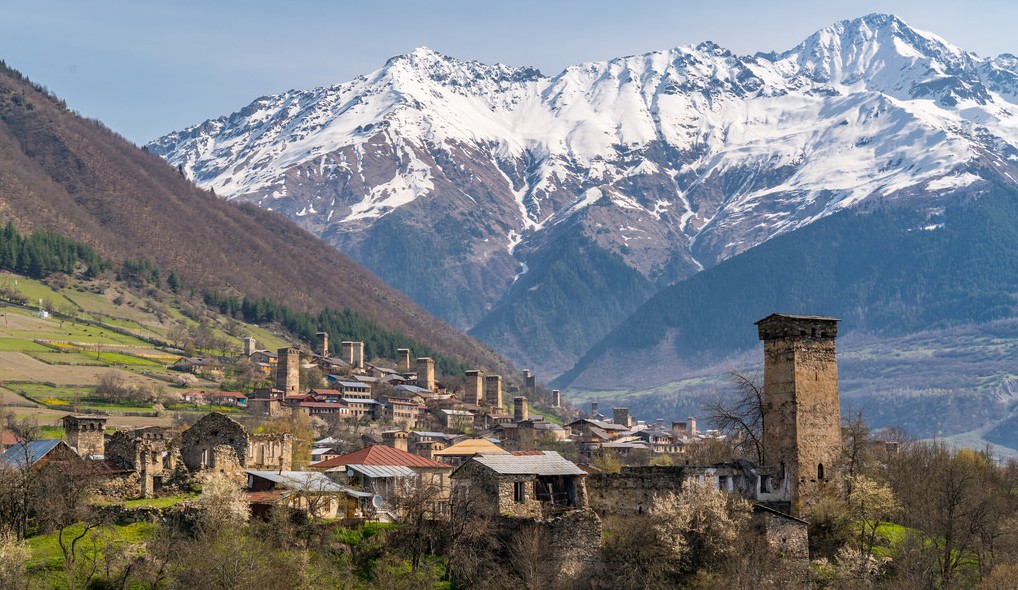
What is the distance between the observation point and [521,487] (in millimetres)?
70688

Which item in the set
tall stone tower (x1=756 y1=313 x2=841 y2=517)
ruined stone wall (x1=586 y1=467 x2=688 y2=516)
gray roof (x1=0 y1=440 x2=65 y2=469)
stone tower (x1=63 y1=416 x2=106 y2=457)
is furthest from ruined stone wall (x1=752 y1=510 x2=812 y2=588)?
stone tower (x1=63 y1=416 x2=106 y2=457)

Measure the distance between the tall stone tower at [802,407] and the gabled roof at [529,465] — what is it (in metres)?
11.5

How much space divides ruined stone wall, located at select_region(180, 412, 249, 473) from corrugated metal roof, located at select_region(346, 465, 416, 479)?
249 inches

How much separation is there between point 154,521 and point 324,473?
47.3ft

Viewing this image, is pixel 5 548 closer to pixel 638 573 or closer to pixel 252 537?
pixel 252 537

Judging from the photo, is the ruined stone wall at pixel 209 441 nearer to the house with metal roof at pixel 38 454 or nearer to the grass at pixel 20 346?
the house with metal roof at pixel 38 454

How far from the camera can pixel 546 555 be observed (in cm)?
6662

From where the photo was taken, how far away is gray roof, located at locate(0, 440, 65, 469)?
73.7 m

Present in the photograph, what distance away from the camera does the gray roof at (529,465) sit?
7131cm

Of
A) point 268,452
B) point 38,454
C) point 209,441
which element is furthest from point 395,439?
point 38,454

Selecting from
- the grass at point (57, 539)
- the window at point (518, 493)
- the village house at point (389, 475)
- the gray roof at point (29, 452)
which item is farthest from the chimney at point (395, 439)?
the grass at point (57, 539)

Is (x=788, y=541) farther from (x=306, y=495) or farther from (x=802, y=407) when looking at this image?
(x=306, y=495)

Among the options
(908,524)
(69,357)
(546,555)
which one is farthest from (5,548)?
(69,357)

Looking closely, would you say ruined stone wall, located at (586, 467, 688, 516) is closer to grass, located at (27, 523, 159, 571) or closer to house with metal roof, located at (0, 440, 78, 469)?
grass, located at (27, 523, 159, 571)
